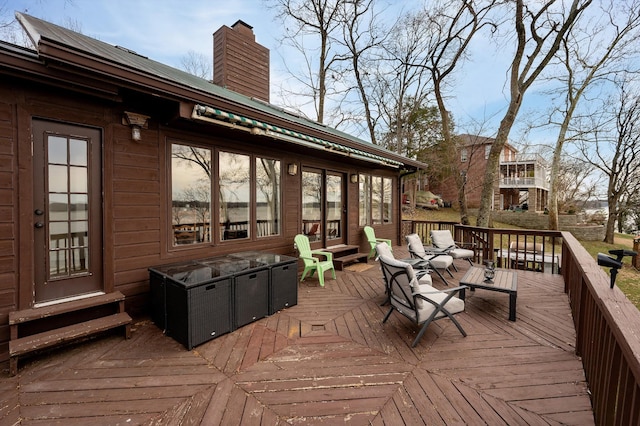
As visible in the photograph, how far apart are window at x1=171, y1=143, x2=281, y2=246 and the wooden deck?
137 cm

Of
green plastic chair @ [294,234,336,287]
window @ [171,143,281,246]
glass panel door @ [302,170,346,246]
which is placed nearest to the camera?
window @ [171,143,281,246]

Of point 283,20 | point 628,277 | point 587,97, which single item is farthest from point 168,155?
point 587,97

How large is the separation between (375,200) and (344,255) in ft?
7.05

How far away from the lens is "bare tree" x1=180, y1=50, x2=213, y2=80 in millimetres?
12820

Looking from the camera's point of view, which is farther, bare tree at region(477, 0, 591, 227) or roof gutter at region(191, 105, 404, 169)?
bare tree at region(477, 0, 591, 227)

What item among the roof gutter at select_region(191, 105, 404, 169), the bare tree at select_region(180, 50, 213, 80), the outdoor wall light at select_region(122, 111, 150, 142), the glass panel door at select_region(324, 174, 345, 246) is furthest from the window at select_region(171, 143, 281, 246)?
the bare tree at select_region(180, 50, 213, 80)

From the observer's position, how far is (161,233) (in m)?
3.56

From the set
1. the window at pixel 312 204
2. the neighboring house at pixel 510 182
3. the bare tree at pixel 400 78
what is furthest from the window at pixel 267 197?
the neighboring house at pixel 510 182

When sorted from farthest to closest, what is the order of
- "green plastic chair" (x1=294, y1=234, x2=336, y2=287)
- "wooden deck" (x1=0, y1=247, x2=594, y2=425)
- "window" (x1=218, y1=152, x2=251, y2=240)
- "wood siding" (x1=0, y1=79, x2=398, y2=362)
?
"green plastic chair" (x1=294, y1=234, x2=336, y2=287)
"window" (x1=218, y1=152, x2=251, y2=240)
"wood siding" (x1=0, y1=79, x2=398, y2=362)
"wooden deck" (x1=0, y1=247, x2=594, y2=425)

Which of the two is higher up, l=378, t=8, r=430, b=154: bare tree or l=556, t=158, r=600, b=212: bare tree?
l=378, t=8, r=430, b=154: bare tree

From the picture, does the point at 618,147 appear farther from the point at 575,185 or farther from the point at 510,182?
the point at 510,182

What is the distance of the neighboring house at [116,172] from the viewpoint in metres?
2.55

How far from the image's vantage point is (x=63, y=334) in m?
2.49

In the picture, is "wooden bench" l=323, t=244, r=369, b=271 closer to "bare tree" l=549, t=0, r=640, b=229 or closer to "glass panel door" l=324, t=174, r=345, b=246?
"glass panel door" l=324, t=174, r=345, b=246
